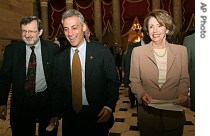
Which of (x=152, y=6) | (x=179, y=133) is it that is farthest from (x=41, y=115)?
(x=152, y=6)

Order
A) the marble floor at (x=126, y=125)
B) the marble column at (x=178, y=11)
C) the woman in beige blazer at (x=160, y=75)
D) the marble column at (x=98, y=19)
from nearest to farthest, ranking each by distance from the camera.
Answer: the woman in beige blazer at (x=160, y=75), the marble floor at (x=126, y=125), the marble column at (x=178, y=11), the marble column at (x=98, y=19)

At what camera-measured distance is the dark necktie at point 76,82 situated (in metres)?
2.25

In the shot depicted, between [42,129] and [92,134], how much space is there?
0.88m

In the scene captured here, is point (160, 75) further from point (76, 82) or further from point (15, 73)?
point (15, 73)

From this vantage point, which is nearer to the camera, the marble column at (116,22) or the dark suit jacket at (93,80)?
the dark suit jacket at (93,80)

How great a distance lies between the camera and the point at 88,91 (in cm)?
226

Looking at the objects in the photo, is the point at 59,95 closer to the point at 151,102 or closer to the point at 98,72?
the point at 98,72

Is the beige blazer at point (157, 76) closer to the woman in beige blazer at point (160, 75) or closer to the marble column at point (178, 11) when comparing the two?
the woman in beige blazer at point (160, 75)

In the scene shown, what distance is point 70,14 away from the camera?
213cm

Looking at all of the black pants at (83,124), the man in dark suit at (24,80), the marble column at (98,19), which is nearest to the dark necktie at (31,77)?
the man in dark suit at (24,80)

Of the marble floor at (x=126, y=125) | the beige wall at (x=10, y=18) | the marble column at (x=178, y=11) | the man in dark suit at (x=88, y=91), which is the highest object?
the marble column at (x=178, y=11)

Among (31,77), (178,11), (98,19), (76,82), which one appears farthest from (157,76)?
(98,19)

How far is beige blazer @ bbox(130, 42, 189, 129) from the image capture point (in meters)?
2.23
